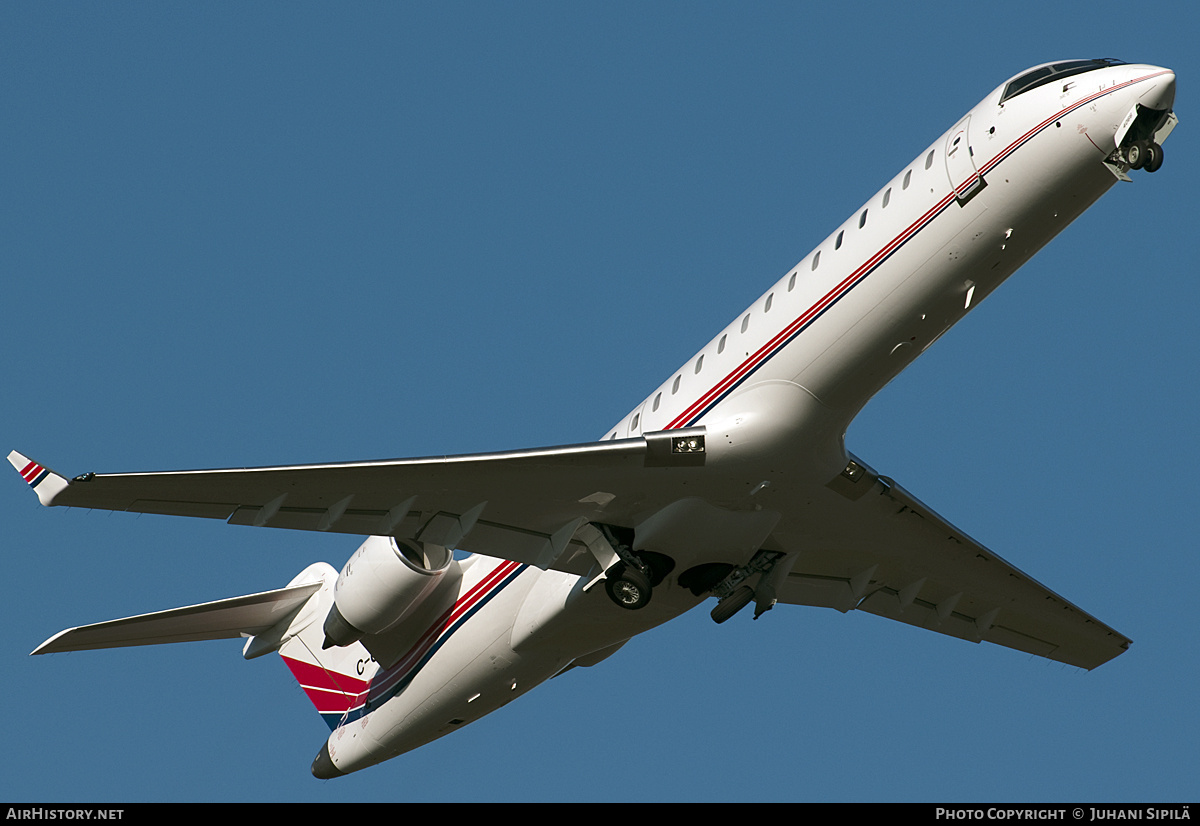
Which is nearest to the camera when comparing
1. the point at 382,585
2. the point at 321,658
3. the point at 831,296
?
the point at 831,296

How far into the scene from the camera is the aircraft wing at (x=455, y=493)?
18.5 m

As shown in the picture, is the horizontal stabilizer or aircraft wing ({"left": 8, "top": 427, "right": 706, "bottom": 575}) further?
the horizontal stabilizer

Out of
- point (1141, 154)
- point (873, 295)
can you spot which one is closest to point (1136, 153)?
point (1141, 154)

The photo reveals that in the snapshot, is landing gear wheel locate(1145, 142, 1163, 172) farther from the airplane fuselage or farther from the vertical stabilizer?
the vertical stabilizer

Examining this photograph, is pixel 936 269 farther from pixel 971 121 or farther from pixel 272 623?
pixel 272 623

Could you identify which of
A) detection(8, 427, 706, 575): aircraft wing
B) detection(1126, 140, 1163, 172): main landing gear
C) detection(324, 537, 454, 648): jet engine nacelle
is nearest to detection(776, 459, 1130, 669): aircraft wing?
detection(8, 427, 706, 575): aircraft wing

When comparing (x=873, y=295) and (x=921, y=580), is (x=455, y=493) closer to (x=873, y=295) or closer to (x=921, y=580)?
(x=873, y=295)

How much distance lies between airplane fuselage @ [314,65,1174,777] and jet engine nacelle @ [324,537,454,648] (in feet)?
6.67

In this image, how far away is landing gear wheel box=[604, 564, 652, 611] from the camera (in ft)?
65.7

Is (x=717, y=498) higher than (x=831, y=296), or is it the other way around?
(x=831, y=296)

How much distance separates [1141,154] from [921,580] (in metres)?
8.34

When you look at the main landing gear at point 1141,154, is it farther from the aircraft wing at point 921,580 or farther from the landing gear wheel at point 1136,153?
the aircraft wing at point 921,580

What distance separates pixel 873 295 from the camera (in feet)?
59.8
